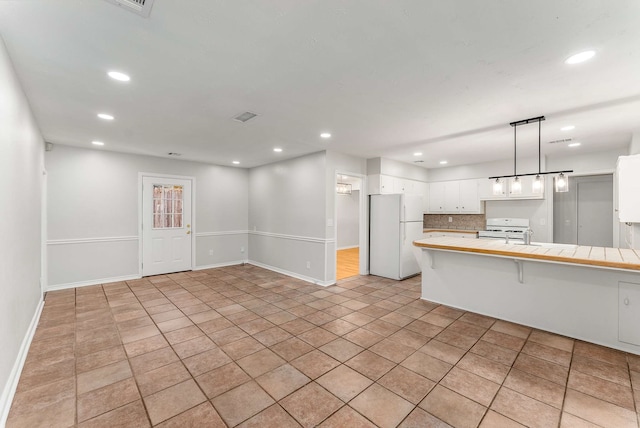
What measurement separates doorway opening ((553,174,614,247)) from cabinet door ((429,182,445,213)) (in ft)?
7.50

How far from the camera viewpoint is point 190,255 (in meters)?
6.29

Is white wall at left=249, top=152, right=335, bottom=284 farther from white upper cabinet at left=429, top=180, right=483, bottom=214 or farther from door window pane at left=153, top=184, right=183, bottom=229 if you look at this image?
white upper cabinet at left=429, top=180, right=483, bottom=214

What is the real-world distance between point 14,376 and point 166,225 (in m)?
4.02

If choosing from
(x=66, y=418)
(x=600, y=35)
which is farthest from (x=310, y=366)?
(x=600, y=35)

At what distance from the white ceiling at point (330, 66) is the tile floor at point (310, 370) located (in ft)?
8.34

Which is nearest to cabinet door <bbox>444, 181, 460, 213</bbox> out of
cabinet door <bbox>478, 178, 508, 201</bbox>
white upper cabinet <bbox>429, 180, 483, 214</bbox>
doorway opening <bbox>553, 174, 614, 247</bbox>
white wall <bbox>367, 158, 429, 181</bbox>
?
white upper cabinet <bbox>429, 180, 483, 214</bbox>

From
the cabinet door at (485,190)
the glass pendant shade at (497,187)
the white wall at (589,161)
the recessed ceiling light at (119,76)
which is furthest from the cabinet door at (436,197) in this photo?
the recessed ceiling light at (119,76)

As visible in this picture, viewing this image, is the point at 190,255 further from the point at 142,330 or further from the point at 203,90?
the point at 203,90

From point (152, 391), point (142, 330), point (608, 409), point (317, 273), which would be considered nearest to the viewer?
point (608, 409)

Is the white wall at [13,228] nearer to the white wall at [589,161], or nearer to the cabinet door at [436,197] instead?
the cabinet door at [436,197]

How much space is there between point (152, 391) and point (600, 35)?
4.06m

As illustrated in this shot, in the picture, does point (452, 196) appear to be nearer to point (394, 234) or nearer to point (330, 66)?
point (394, 234)

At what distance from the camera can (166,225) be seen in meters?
5.98

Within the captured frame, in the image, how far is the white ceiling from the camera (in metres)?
1.62
